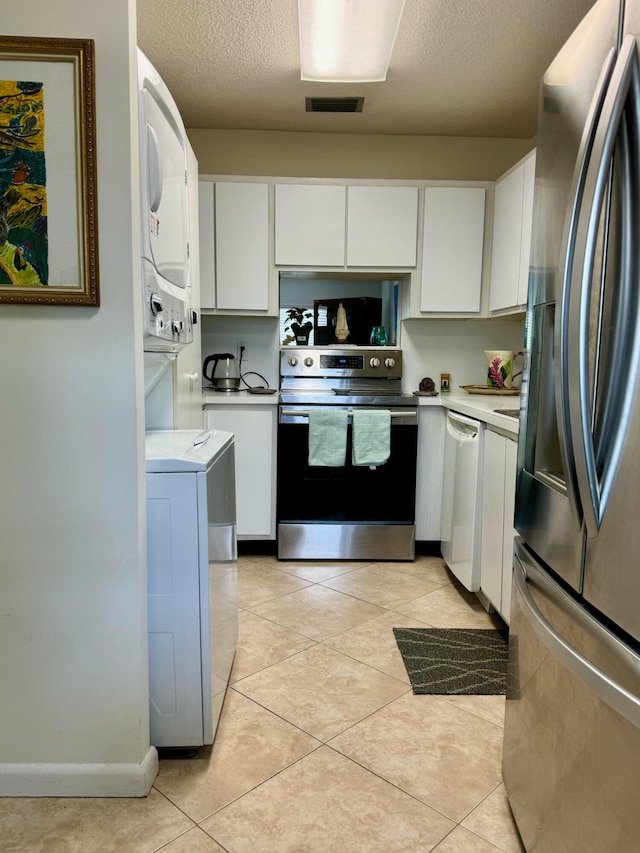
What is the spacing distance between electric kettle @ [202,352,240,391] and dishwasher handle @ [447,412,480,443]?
1.24 meters

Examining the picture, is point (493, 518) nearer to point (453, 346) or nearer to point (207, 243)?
point (453, 346)

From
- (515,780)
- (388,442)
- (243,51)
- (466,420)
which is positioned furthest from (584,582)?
(243,51)

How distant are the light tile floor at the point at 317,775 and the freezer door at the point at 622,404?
0.89m

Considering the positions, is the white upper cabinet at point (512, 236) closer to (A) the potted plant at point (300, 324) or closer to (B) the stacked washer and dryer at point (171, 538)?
(A) the potted plant at point (300, 324)

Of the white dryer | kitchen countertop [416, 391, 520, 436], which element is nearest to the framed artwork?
the white dryer

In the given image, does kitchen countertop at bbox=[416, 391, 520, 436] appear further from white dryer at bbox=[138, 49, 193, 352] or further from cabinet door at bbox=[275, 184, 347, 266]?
white dryer at bbox=[138, 49, 193, 352]

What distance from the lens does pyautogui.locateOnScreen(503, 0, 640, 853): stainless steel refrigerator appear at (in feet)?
2.93

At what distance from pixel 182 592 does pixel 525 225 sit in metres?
2.30

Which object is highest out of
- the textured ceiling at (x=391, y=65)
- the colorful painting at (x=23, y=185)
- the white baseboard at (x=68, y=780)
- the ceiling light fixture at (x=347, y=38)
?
the textured ceiling at (x=391, y=65)

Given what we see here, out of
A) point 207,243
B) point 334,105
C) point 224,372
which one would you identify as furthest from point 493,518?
point 334,105

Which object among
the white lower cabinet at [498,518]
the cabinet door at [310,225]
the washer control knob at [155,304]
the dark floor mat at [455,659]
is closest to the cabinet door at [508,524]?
the white lower cabinet at [498,518]

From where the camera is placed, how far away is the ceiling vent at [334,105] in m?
3.11

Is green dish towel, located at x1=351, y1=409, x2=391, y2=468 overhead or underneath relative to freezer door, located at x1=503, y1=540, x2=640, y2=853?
overhead

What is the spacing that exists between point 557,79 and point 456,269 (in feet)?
7.52
